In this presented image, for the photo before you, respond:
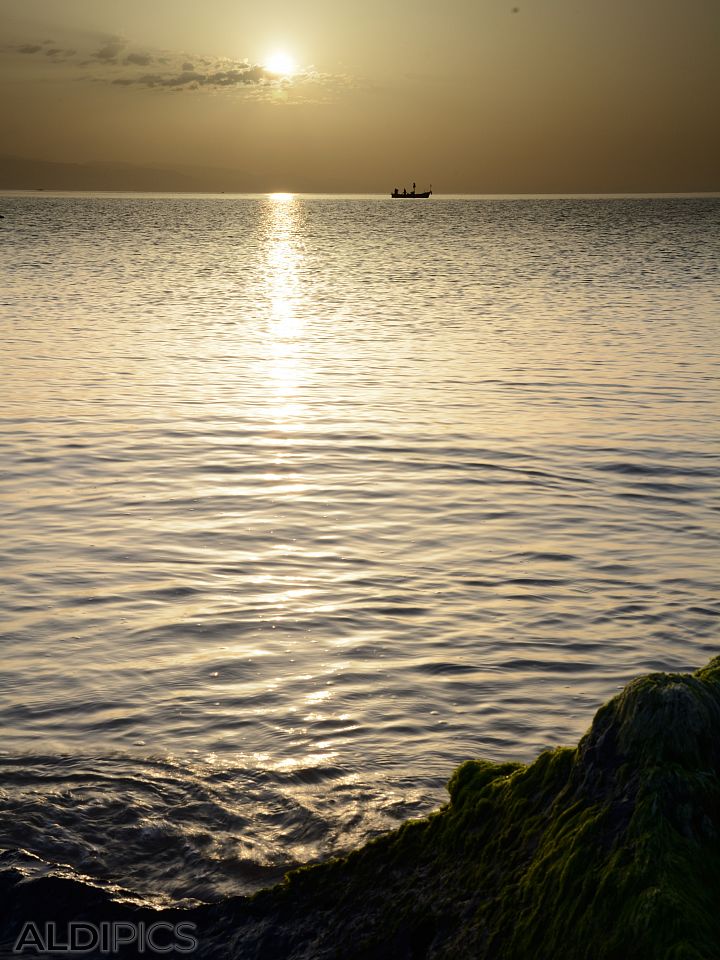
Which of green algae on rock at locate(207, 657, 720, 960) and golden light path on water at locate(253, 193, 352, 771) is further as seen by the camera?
golden light path on water at locate(253, 193, 352, 771)

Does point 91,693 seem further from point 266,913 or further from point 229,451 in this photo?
point 229,451

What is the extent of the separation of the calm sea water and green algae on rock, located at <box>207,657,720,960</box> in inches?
48.5

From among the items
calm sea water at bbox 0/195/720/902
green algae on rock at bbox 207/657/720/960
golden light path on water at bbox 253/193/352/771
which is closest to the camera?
green algae on rock at bbox 207/657/720/960

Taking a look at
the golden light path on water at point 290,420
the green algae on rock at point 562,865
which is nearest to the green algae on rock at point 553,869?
the green algae on rock at point 562,865

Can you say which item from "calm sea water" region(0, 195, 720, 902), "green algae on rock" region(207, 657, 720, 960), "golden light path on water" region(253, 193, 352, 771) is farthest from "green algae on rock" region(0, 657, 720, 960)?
"golden light path on water" region(253, 193, 352, 771)

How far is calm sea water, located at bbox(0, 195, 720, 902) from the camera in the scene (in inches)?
255

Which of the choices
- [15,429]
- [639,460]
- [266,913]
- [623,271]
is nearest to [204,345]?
[15,429]

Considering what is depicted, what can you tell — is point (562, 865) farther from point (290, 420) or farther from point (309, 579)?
point (290, 420)

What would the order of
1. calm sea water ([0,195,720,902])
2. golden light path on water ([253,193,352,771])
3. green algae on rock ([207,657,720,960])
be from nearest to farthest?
green algae on rock ([207,657,720,960]) < calm sea water ([0,195,720,902]) < golden light path on water ([253,193,352,771])

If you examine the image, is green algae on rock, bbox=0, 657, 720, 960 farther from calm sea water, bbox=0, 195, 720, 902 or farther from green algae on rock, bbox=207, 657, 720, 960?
calm sea water, bbox=0, 195, 720, 902

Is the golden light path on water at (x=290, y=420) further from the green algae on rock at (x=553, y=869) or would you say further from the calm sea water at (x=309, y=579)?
the green algae on rock at (x=553, y=869)

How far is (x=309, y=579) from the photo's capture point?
10.5 metres

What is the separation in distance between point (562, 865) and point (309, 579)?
22.3ft

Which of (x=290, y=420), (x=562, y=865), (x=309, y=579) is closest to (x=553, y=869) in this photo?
(x=562, y=865)
